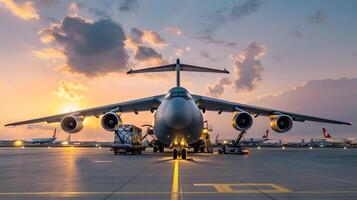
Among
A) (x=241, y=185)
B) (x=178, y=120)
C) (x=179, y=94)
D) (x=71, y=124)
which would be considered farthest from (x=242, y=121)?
(x=241, y=185)

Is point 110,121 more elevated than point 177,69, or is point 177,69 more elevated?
point 177,69

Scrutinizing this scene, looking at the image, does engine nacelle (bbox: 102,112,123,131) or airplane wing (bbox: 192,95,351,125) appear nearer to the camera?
engine nacelle (bbox: 102,112,123,131)

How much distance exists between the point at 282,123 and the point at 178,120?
12916mm

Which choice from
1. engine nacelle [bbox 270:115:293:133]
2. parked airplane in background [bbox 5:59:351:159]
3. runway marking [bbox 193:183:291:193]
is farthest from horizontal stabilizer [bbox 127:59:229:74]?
runway marking [bbox 193:183:291:193]

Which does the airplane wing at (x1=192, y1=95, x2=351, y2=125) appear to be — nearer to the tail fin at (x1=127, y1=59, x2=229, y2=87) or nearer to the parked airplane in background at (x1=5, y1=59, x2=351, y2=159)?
the parked airplane in background at (x1=5, y1=59, x2=351, y2=159)

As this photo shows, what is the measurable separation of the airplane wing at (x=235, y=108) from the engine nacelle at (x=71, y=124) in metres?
9.39

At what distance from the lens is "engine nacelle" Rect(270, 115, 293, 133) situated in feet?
106

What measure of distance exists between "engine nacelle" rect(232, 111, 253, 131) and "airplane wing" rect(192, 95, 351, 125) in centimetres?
187

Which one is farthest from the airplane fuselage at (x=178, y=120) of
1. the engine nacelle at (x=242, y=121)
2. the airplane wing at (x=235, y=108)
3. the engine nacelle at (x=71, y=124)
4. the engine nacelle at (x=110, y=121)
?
the engine nacelle at (x=71, y=124)

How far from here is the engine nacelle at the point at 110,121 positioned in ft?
102

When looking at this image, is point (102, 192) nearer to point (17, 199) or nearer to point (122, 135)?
point (17, 199)

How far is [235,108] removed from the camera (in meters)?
33.5

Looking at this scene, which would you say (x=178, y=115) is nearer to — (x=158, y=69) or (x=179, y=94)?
(x=179, y=94)

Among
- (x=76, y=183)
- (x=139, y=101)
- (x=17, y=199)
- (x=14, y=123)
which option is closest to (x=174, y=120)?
(x=139, y=101)
